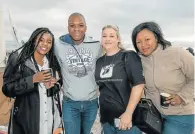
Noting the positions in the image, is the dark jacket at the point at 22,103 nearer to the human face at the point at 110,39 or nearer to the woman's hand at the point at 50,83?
the woman's hand at the point at 50,83

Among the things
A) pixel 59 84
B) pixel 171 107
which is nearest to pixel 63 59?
pixel 59 84

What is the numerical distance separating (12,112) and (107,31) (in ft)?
5.41

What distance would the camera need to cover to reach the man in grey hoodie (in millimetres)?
3906

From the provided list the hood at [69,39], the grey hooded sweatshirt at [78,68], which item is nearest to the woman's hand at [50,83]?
the grey hooded sweatshirt at [78,68]

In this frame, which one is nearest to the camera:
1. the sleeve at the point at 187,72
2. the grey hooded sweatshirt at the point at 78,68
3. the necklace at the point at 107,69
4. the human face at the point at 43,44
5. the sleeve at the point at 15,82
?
the sleeve at the point at 187,72

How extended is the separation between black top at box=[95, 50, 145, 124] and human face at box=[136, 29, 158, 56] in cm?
15

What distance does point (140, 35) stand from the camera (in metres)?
3.33

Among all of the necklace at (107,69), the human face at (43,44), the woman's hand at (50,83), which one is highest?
the human face at (43,44)

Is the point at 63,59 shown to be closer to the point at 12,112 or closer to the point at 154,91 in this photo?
the point at 12,112

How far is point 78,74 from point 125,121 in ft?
3.51

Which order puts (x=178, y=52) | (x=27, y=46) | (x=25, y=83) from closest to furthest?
(x=178, y=52) < (x=25, y=83) < (x=27, y=46)

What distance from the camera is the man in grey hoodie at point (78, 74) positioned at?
3.91 m

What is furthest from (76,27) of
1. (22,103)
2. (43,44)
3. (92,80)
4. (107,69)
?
(22,103)

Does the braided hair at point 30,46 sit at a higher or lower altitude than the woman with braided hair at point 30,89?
higher
